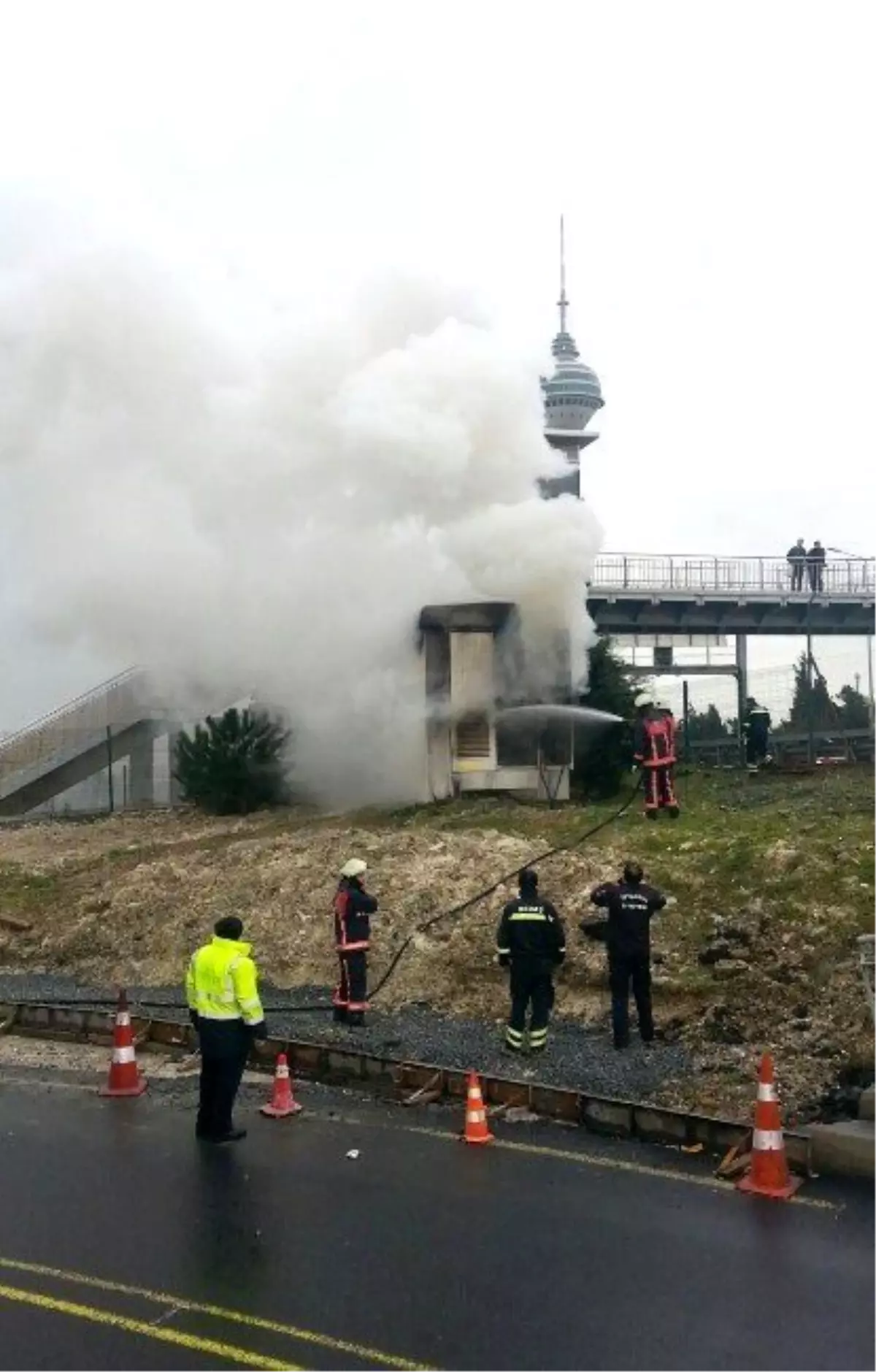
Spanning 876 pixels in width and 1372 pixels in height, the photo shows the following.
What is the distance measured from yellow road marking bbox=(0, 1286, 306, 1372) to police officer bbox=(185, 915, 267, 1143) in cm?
253

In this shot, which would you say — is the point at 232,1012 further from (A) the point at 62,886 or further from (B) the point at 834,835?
(A) the point at 62,886

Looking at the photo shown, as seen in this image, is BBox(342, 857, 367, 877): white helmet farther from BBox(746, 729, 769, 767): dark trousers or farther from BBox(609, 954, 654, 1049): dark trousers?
BBox(746, 729, 769, 767): dark trousers

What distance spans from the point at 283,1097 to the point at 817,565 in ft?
116

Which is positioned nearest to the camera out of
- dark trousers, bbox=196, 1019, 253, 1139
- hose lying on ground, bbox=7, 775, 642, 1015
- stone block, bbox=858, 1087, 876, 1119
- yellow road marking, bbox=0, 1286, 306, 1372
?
yellow road marking, bbox=0, 1286, 306, 1372

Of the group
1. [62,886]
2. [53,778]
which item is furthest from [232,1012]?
[53,778]

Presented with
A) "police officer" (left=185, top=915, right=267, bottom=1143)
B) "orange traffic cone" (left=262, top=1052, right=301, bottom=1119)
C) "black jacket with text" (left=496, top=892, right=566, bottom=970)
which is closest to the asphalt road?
"police officer" (left=185, top=915, right=267, bottom=1143)

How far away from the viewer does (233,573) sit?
896 inches

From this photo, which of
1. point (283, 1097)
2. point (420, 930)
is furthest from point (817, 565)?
point (283, 1097)

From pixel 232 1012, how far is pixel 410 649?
12.3 m

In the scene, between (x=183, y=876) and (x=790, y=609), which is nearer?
(x=183, y=876)

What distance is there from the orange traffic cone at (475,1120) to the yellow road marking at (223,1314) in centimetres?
281

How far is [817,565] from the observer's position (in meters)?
40.5

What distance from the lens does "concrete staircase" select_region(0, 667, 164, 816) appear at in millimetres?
29141

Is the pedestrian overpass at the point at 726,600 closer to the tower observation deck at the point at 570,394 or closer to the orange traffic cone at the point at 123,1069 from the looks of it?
the orange traffic cone at the point at 123,1069
